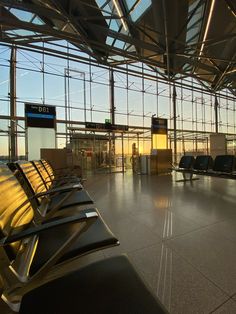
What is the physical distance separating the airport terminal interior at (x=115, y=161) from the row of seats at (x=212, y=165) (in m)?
0.04

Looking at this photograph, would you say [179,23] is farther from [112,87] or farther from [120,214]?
[120,214]

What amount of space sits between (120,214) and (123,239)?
0.92m

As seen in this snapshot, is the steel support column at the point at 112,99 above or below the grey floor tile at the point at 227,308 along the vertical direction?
above

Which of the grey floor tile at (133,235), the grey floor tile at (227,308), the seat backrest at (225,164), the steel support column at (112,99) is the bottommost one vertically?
the grey floor tile at (227,308)

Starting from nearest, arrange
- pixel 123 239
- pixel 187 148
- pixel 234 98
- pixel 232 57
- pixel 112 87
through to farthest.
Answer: pixel 123 239 < pixel 232 57 < pixel 112 87 < pixel 187 148 < pixel 234 98

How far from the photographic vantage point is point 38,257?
101cm

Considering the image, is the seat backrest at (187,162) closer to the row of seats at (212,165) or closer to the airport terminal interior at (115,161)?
the row of seats at (212,165)

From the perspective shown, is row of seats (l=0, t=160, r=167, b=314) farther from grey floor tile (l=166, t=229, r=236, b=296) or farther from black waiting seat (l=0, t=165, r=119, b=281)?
grey floor tile (l=166, t=229, r=236, b=296)

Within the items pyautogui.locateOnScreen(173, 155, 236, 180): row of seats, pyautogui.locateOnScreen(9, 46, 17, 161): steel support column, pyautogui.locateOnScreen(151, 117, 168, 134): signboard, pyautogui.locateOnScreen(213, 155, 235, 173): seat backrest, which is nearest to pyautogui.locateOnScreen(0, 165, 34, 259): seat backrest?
pyautogui.locateOnScreen(173, 155, 236, 180): row of seats

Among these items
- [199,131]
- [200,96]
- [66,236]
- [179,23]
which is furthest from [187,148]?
[66,236]

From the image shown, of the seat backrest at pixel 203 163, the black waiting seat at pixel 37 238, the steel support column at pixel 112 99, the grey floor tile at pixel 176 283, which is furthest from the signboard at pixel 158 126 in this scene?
the black waiting seat at pixel 37 238

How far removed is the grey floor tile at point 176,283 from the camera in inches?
48.3

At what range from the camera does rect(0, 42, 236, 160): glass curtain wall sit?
1056 centimetres

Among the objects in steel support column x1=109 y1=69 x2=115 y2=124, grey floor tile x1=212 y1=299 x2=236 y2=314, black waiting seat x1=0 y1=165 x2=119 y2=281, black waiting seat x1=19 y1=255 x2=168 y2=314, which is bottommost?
grey floor tile x1=212 y1=299 x2=236 y2=314
